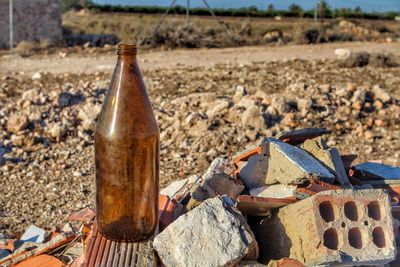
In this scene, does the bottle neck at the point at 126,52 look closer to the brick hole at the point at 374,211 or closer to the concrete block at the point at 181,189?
the concrete block at the point at 181,189

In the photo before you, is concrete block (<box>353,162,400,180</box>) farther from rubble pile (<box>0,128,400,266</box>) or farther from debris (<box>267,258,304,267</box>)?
debris (<box>267,258,304,267</box>)

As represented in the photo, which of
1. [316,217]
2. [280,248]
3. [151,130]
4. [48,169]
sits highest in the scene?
[151,130]

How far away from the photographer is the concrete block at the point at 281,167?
2.95 m

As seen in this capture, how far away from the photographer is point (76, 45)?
1747cm

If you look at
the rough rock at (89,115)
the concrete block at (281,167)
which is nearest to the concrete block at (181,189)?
the concrete block at (281,167)

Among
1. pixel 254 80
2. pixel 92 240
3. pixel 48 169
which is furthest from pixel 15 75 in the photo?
pixel 92 240

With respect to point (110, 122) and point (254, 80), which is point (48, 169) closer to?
point (110, 122)

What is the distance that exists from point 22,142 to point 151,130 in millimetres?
4750

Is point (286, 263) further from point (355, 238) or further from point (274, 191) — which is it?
point (274, 191)

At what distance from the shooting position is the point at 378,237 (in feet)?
8.68

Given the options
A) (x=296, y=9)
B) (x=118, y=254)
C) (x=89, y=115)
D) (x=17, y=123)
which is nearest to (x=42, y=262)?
(x=118, y=254)

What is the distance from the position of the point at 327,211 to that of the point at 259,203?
1.10 ft

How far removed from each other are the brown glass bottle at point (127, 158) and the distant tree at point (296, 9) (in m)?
36.9

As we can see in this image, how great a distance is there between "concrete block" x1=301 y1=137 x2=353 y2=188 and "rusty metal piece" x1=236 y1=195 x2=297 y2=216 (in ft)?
1.62
